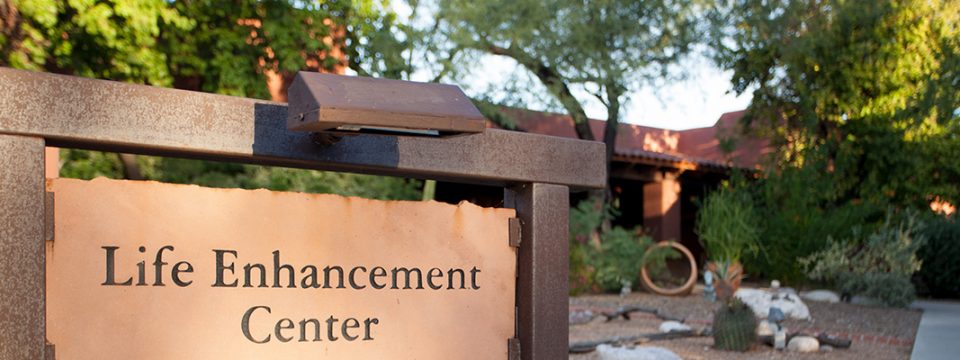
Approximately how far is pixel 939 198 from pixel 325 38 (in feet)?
40.8

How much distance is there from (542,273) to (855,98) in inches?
670

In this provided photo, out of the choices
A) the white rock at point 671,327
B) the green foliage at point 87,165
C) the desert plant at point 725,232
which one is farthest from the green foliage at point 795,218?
the green foliage at point 87,165

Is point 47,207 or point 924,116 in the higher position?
point 924,116

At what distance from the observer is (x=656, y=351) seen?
7.02 meters

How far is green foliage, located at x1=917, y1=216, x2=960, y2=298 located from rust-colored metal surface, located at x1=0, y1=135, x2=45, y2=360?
15472 mm

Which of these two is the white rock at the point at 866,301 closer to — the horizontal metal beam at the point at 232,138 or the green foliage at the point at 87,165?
the green foliage at the point at 87,165

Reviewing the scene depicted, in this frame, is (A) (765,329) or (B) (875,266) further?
(B) (875,266)

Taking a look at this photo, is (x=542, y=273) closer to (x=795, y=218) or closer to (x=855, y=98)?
(x=795, y=218)

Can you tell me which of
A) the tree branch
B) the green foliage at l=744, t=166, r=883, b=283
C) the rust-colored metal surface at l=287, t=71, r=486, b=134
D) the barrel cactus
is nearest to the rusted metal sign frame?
the rust-colored metal surface at l=287, t=71, r=486, b=134

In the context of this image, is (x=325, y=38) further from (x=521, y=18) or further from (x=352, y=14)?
(x=521, y=18)

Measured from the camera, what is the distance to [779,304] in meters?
11.0

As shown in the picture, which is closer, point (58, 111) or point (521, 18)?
point (58, 111)

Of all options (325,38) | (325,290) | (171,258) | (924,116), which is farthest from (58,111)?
(924,116)

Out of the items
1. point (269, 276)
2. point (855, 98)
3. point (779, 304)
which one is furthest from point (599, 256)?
point (269, 276)
